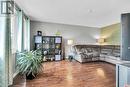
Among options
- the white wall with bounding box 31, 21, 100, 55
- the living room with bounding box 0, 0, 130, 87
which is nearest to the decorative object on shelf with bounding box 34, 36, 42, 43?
the living room with bounding box 0, 0, 130, 87

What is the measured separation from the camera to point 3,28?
2.42 meters

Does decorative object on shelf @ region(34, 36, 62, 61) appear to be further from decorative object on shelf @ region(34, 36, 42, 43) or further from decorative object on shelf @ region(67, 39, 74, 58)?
decorative object on shelf @ region(67, 39, 74, 58)

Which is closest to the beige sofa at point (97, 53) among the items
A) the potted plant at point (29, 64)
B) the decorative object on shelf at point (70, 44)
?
the decorative object on shelf at point (70, 44)

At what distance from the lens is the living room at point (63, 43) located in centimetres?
250

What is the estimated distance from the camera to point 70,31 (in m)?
7.05

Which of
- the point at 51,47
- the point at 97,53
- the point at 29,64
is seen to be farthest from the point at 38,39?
the point at 97,53

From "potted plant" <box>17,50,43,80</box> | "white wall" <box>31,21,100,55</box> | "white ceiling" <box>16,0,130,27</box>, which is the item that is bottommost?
"potted plant" <box>17,50,43,80</box>

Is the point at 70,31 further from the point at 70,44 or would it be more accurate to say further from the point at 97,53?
the point at 97,53

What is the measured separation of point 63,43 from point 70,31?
3.08 feet

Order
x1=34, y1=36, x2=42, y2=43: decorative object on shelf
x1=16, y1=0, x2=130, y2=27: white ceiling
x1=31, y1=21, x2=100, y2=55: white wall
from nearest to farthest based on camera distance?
x1=16, y1=0, x2=130, y2=27: white ceiling, x1=34, y1=36, x2=42, y2=43: decorative object on shelf, x1=31, y1=21, x2=100, y2=55: white wall

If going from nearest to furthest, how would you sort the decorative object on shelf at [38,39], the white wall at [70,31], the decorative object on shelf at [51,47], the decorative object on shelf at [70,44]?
the decorative object on shelf at [38,39]
the decorative object on shelf at [51,47]
the white wall at [70,31]
the decorative object on shelf at [70,44]

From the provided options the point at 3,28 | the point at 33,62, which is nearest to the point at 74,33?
the point at 33,62

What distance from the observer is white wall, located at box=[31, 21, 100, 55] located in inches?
251

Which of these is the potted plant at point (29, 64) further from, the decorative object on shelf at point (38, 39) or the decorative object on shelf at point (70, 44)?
the decorative object on shelf at point (70, 44)
